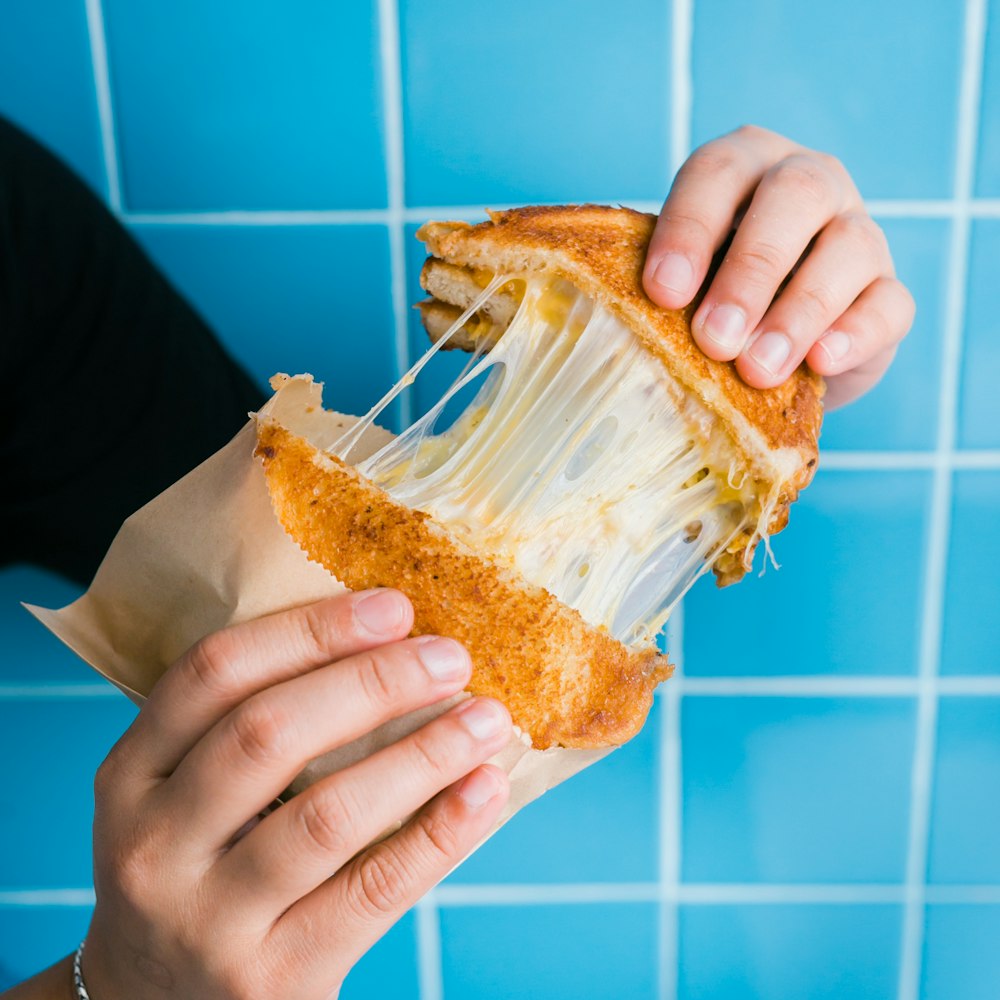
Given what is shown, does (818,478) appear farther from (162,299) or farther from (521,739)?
(162,299)

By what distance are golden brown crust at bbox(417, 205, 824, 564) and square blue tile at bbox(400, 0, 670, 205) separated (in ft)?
1.10

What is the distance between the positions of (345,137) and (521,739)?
612mm

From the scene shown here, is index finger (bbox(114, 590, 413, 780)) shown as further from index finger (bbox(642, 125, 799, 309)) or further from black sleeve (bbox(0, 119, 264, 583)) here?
black sleeve (bbox(0, 119, 264, 583))

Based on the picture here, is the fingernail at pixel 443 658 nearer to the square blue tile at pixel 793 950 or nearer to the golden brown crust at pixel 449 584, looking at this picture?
the golden brown crust at pixel 449 584

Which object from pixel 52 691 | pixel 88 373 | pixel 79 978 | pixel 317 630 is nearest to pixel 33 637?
pixel 52 691

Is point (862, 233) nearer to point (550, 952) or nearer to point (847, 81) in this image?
point (847, 81)

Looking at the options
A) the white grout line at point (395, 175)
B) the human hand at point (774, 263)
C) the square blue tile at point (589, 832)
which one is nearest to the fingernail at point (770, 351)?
the human hand at point (774, 263)

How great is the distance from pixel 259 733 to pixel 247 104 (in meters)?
0.62

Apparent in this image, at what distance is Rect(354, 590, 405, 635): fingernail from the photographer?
16.7 inches

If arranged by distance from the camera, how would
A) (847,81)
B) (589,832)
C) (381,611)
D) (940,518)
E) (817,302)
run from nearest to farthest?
(381,611), (817,302), (847,81), (940,518), (589,832)

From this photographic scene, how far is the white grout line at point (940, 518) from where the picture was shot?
79 centimetres

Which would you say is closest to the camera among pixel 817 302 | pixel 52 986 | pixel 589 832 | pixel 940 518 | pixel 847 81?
pixel 817 302

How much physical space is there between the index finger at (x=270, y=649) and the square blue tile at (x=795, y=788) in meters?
0.60

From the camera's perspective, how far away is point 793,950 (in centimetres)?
102
